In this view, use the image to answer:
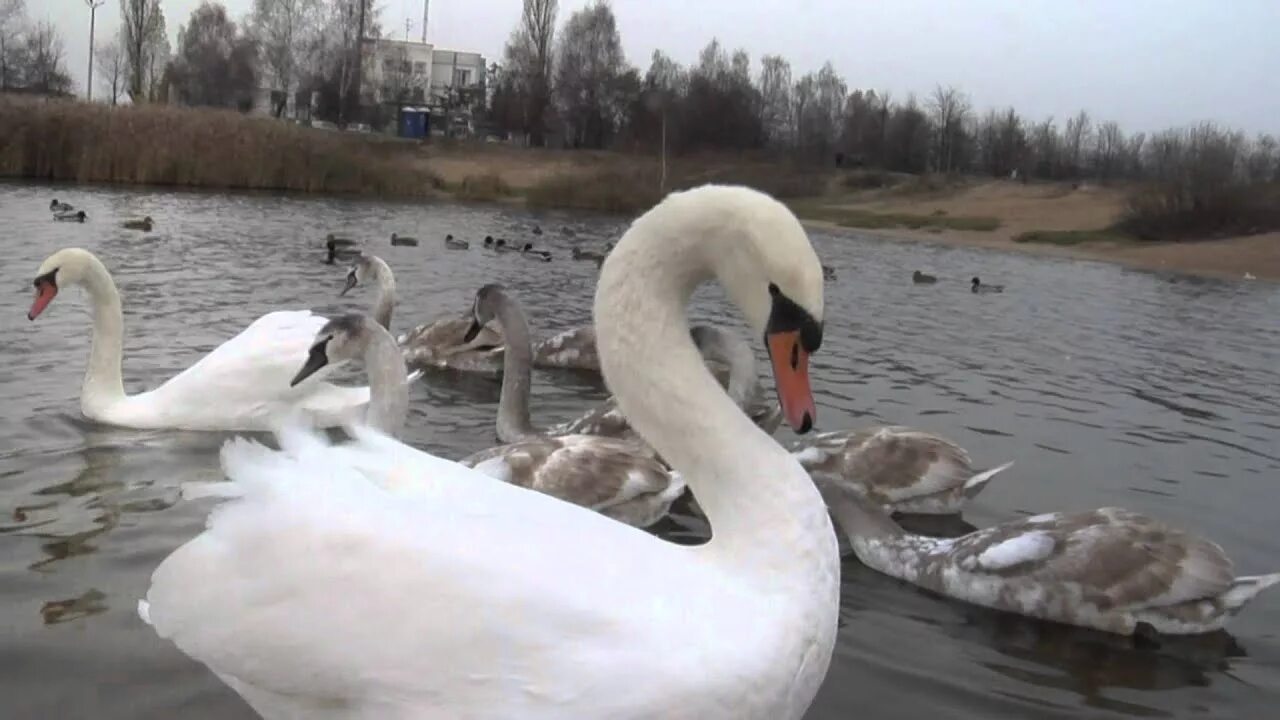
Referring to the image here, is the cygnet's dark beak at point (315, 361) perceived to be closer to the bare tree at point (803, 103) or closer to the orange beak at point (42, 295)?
the orange beak at point (42, 295)

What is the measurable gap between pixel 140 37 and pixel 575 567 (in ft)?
269

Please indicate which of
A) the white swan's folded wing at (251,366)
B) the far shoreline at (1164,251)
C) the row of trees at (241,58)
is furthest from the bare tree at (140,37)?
the white swan's folded wing at (251,366)

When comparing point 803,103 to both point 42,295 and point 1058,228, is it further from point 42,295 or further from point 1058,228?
point 42,295

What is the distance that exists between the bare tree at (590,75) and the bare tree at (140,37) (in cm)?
2622

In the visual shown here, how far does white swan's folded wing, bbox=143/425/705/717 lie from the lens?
7.85 ft

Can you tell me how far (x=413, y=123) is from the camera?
243 feet

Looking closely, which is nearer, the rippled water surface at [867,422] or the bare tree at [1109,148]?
the rippled water surface at [867,422]

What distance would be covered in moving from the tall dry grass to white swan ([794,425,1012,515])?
2915cm

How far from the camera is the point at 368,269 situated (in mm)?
11055

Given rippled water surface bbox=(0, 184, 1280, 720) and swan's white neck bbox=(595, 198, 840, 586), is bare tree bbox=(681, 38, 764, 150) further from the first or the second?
swan's white neck bbox=(595, 198, 840, 586)

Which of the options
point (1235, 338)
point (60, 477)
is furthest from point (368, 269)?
point (1235, 338)

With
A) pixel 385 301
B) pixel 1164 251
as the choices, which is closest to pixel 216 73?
pixel 1164 251

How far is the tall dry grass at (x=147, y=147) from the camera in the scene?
102ft

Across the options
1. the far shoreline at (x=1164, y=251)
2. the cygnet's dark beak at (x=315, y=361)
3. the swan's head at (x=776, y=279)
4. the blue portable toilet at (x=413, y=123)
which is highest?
the blue portable toilet at (x=413, y=123)
